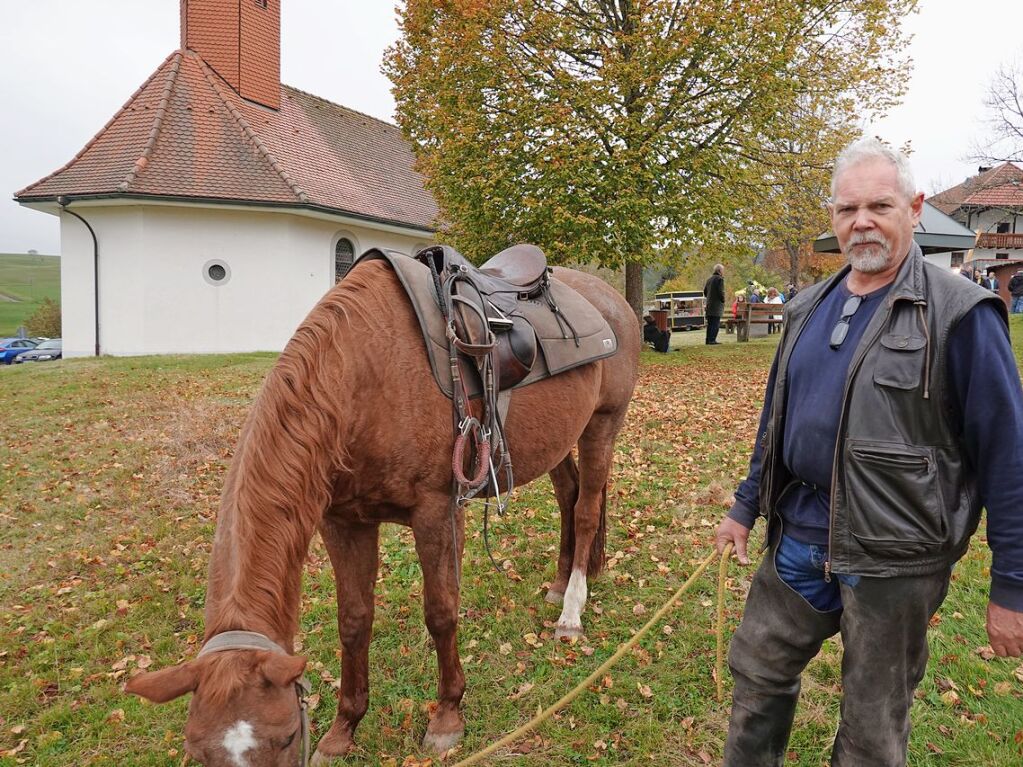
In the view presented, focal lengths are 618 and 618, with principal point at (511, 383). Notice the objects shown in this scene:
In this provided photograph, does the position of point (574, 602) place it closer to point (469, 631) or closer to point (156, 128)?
point (469, 631)

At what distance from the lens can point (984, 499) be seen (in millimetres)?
1608

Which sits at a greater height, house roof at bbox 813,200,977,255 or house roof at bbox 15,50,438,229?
house roof at bbox 15,50,438,229

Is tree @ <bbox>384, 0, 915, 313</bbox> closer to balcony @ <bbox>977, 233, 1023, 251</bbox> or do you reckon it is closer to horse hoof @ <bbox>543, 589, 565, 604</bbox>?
horse hoof @ <bbox>543, 589, 565, 604</bbox>

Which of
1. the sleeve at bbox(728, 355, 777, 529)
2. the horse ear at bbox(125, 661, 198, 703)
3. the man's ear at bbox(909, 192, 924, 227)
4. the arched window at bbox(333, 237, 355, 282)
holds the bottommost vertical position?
the horse ear at bbox(125, 661, 198, 703)

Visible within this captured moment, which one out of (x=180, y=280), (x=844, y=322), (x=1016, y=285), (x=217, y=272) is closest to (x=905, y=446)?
(x=844, y=322)

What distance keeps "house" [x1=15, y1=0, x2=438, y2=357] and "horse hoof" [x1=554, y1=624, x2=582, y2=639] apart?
14.6 meters

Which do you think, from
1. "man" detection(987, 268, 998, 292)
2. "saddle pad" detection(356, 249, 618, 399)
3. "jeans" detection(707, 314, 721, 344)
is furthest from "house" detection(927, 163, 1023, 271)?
"saddle pad" detection(356, 249, 618, 399)

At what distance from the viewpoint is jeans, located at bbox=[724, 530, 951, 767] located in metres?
1.66

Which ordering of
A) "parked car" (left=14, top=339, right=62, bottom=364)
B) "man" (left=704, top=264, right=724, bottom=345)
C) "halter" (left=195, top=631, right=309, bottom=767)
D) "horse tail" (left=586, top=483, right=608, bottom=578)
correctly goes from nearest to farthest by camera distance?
"halter" (left=195, top=631, right=309, bottom=767) < "horse tail" (left=586, top=483, right=608, bottom=578) < "man" (left=704, top=264, right=724, bottom=345) < "parked car" (left=14, top=339, right=62, bottom=364)

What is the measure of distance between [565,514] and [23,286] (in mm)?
123832

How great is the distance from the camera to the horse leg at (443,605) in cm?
253

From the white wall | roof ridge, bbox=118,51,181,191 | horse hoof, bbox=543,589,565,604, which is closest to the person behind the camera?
horse hoof, bbox=543,589,565,604

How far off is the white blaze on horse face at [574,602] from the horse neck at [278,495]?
196 cm

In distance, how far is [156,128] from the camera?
16.2m
